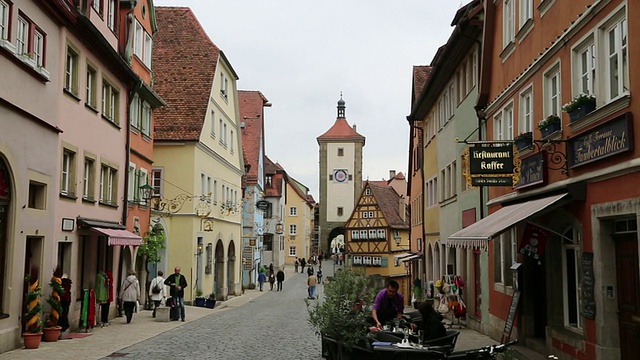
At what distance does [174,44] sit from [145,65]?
952cm

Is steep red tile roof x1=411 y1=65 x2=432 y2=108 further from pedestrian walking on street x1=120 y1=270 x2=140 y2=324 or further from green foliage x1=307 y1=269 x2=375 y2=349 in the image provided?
green foliage x1=307 y1=269 x2=375 y2=349

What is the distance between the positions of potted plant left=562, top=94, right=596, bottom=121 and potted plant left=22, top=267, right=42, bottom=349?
10.9 m

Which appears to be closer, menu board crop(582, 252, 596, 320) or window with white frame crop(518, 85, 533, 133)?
menu board crop(582, 252, 596, 320)

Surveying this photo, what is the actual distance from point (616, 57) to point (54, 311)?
12.5 metres

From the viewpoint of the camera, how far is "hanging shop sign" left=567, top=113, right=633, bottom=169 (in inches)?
348

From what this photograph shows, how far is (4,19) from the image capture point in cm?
1337

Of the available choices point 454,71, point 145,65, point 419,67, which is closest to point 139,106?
point 145,65

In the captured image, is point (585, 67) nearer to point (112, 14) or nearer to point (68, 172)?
point (68, 172)

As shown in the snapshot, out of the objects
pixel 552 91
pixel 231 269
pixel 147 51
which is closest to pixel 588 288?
pixel 552 91

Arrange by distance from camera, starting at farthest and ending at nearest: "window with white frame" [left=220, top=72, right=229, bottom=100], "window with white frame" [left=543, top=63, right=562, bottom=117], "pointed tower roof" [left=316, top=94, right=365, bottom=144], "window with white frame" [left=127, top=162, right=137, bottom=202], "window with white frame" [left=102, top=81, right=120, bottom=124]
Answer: "pointed tower roof" [left=316, top=94, right=365, bottom=144] < "window with white frame" [left=220, top=72, right=229, bottom=100] < "window with white frame" [left=127, top=162, right=137, bottom=202] < "window with white frame" [left=102, top=81, right=120, bottom=124] < "window with white frame" [left=543, top=63, right=562, bottom=117]

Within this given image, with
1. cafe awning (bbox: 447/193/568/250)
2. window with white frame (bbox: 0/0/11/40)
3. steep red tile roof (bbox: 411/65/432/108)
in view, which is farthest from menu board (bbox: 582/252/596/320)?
steep red tile roof (bbox: 411/65/432/108)

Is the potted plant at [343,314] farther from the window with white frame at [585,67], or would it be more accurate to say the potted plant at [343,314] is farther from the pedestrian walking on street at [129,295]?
the pedestrian walking on street at [129,295]

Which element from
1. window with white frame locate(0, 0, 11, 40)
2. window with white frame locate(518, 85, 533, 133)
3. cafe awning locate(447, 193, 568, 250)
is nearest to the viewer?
cafe awning locate(447, 193, 568, 250)

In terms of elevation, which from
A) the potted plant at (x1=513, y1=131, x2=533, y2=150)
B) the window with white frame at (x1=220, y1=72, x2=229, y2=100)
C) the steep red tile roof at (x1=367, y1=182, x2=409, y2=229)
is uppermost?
the window with white frame at (x1=220, y1=72, x2=229, y2=100)
